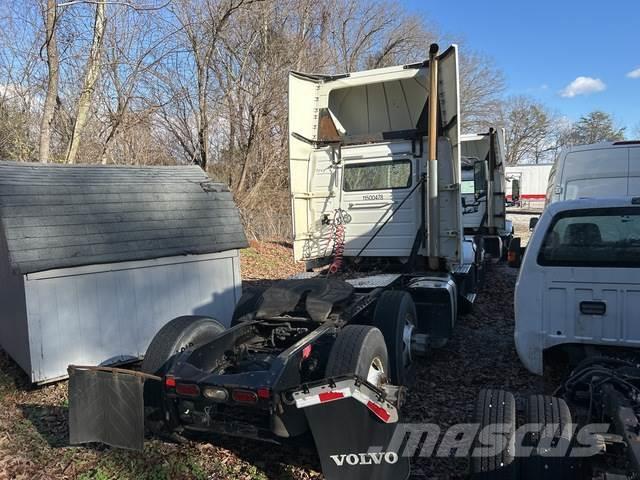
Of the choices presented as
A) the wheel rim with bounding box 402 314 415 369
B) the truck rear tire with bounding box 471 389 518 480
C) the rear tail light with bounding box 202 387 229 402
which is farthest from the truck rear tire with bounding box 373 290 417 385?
the rear tail light with bounding box 202 387 229 402

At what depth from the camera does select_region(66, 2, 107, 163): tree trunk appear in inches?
435

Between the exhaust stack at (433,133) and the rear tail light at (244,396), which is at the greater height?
the exhaust stack at (433,133)

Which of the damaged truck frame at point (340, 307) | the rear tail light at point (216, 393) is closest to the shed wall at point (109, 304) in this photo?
the damaged truck frame at point (340, 307)

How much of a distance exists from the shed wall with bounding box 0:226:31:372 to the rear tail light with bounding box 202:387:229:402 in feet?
10.4

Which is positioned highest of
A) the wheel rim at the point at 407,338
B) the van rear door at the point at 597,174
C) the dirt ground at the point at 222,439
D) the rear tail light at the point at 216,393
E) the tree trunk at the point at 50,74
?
the tree trunk at the point at 50,74

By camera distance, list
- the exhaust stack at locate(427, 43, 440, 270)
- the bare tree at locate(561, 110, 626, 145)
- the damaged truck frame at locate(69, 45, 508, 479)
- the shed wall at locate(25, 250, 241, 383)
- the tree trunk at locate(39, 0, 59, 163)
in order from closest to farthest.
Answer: the damaged truck frame at locate(69, 45, 508, 479), the shed wall at locate(25, 250, 241, 383), the exhaust stack at locate(427, 43, 440, 270), the tree trunk at locate(39, 0, 59, 163), the bare tree at locate(561, 110, 626, 145)

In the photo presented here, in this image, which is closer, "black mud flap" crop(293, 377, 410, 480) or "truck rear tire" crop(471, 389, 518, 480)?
"truck rear tire" crop(471, 389, 518, 480)

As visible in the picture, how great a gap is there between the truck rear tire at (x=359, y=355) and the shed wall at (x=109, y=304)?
3.58m

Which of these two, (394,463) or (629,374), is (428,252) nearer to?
(629,374)

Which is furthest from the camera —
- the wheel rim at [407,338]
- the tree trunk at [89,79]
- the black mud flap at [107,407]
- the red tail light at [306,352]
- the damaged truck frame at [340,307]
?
the tree trunk at [89,79]

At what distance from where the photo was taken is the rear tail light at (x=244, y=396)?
296 centimetres

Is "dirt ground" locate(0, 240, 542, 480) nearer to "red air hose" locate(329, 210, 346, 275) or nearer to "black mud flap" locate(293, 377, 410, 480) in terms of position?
"black mud flap" locate(293, 377, 410, 480)

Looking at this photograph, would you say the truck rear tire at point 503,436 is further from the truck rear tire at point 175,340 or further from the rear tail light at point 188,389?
the truck rear tire at point 175,340

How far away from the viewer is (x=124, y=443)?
3234mm
